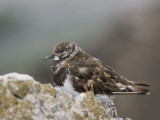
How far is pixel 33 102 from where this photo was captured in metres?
5.46

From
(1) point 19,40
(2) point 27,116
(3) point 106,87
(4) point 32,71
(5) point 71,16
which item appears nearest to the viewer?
(2) point 27,116

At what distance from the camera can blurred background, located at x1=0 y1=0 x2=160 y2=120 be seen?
16.4 metres

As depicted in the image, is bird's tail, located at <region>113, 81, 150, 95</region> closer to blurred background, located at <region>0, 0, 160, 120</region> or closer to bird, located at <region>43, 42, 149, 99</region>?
bird, located at <region>43, 42, 149, 99</region>

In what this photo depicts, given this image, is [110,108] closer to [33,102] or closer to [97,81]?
[97,81]

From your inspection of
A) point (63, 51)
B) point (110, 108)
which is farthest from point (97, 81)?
point (63, 51)

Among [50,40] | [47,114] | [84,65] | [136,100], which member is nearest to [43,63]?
[50,40]

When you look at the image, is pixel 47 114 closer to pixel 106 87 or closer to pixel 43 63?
pixel 106 87

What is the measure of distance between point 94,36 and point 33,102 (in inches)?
619

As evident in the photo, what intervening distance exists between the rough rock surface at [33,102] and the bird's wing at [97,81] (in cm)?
183

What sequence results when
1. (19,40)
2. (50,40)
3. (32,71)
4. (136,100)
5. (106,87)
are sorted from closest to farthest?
(106,87), (136,100), (32,71), (50,40), (19,40)

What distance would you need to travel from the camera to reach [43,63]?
62.9 ft

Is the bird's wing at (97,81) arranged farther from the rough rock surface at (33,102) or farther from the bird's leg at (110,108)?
the rough rock surface at (33,102)

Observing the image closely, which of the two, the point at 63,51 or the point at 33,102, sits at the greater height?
the point at 63,51

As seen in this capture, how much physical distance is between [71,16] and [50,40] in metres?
4.76
